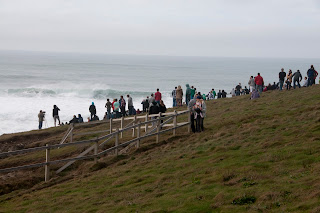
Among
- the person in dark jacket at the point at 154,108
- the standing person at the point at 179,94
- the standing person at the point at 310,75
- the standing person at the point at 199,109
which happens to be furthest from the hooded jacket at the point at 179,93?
the standing person at the point at 199,109

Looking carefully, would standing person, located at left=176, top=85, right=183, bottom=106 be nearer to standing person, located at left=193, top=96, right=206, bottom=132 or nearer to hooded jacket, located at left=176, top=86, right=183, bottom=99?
hooded jacket, located at left=176, top=86, right=183, bottom=99

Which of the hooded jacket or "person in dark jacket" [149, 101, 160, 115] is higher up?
the hooded jacket

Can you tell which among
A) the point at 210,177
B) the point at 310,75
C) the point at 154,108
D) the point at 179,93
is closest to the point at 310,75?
the point at 310,75

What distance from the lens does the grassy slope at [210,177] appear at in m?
9.64

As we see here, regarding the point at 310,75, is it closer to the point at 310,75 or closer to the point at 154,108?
the point at 310,75

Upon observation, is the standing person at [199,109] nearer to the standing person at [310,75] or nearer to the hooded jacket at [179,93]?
the hooded jacket at [179,93]

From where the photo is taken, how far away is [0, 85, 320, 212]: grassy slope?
31.6ft

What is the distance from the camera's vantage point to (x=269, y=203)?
890 cm

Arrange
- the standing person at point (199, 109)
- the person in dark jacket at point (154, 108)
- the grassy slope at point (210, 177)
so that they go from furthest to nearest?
the person in dark jacket at point (154, 108)
the standing person at point (199, 109)
the grassy slope at point (210, 177)

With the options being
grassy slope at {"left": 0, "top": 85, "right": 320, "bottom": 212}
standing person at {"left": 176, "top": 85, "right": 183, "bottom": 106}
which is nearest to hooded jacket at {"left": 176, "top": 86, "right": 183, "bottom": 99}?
standing person at {"left": 176, "top": 85, "right": 183, "bottom": 106}

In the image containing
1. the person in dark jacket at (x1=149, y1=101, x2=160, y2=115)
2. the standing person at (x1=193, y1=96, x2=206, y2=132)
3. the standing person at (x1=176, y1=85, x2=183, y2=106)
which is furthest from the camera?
the standing person at (x1=176, y1=85, x2=183, y2=106)

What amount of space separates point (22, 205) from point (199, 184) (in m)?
→ 5.03

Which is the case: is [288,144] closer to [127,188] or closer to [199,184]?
[199,184]

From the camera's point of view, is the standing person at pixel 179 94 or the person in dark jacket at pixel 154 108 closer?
the person in dark jacket at pixel 154 108
